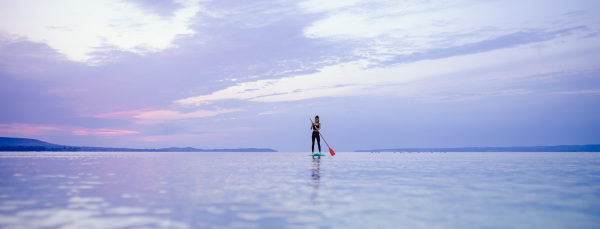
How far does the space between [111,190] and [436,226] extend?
5975 millimetres

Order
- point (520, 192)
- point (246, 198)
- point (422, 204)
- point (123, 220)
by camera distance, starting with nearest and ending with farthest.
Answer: point (123, 220), point (422, 204), point (246, 198), point (520, 192)

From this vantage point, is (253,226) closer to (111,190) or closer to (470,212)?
(470,212)

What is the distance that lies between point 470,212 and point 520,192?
9.55 ft

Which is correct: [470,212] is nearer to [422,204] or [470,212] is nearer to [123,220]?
[422,204]

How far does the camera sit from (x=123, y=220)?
4.84m

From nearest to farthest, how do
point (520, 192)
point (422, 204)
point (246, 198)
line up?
point (422, 204), point (246, 198), point (520, 192)

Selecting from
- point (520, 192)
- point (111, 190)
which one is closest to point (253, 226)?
point (111, 190)

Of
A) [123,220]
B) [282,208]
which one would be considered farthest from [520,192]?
[123,220]

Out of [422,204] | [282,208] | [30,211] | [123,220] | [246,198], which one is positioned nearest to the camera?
[123,220]

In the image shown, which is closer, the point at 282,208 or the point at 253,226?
the point at 253,226

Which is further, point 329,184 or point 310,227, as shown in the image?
point 329,184

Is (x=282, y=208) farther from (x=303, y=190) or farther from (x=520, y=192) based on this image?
(x=520, y=192)

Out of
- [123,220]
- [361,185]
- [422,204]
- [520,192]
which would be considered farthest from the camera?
[361,185]

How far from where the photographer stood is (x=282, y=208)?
5.70 meters
